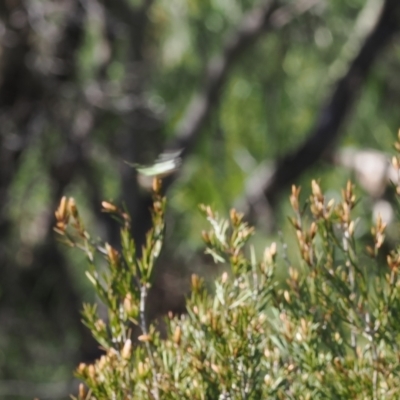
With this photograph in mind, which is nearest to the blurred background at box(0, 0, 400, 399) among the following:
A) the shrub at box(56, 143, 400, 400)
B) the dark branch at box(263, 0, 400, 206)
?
the dark branch at box(263, 0, 400, 206)

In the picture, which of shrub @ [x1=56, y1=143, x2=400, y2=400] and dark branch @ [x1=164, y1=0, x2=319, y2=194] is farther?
dark branch @ [x1=164, y1=0, x2=319, y2=194]

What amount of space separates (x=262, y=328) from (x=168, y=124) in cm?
407

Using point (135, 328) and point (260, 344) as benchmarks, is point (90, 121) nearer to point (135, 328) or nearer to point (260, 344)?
point (135, 328)

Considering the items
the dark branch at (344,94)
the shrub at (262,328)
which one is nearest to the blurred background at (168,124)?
the dark branch at (344,94)

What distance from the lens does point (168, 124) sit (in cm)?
598

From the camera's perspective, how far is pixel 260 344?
78.7 inches

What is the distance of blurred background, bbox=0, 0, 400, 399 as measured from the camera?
5.21 metres

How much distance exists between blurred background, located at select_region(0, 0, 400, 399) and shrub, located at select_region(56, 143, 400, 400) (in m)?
2.37

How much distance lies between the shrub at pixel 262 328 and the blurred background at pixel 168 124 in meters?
2.37

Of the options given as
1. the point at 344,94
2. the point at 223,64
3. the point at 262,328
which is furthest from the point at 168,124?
the point at 262,328

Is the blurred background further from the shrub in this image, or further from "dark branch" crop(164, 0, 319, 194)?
the shrub

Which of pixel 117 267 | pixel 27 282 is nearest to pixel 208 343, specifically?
pixel 117 267

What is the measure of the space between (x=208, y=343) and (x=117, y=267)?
0.24m

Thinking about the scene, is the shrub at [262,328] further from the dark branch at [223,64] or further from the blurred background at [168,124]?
the dark branch at [223,64]
